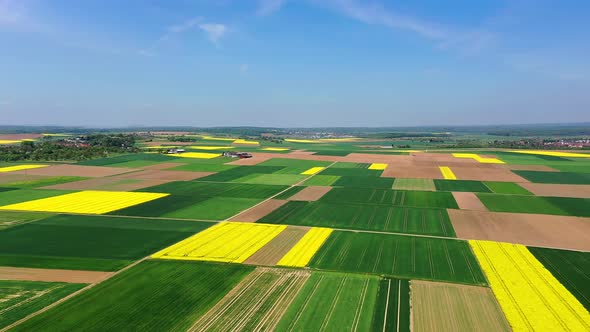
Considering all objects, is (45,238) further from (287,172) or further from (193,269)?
(287,172)

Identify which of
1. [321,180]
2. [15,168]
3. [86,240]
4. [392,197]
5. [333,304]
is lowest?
[333,304]

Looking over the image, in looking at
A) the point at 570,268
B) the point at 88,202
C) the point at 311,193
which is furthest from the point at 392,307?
the point at 88,202

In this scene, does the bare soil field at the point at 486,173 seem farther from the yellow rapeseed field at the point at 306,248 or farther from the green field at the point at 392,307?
the green field at the point at 392,307

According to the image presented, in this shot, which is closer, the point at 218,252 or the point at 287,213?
the point at 218,252

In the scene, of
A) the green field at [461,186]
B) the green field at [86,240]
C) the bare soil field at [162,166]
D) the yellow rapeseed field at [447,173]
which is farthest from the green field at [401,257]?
the bare soil field at [162,166]

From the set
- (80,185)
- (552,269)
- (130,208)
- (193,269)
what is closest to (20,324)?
A: (193,269)

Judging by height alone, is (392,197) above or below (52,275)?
above

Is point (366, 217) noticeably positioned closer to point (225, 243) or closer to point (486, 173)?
point (225, 243)
